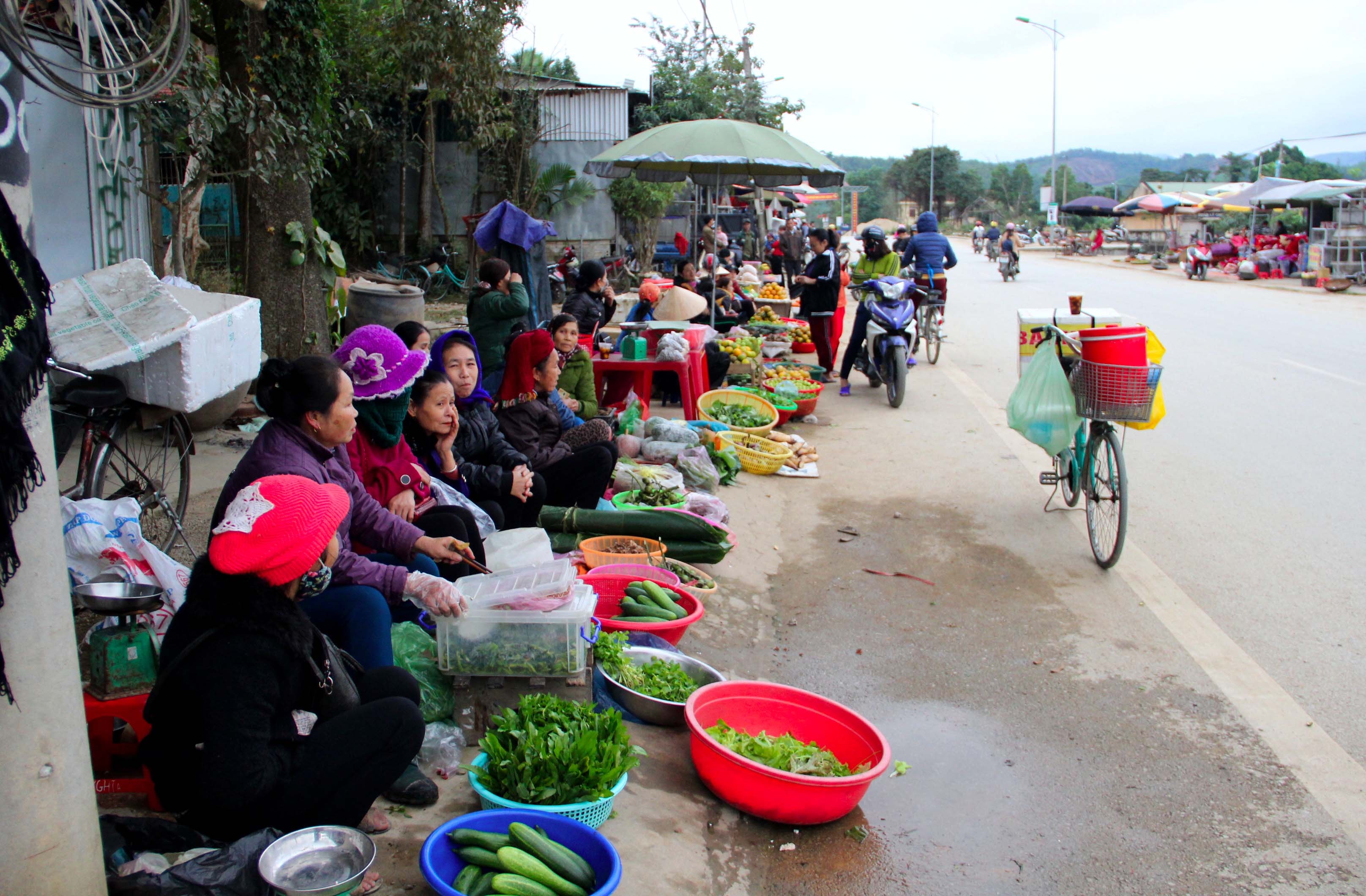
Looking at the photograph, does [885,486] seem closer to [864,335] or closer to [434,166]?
[864,335]

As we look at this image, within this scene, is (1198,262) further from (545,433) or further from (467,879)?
(467,879)

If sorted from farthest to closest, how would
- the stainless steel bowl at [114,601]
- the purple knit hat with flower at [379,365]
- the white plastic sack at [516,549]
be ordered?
the purple knit hat with flower at [379,365], the white plastic sack at [516,549], the stainless steel bowl at [114,601]

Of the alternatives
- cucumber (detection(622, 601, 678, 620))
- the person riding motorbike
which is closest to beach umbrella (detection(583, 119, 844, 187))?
the person riding motorbike

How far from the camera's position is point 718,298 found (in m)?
12.7

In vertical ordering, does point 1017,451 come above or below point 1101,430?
below

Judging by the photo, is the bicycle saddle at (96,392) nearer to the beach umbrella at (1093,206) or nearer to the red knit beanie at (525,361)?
the red knit beanie at (525,361)

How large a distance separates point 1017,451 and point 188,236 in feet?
27.0

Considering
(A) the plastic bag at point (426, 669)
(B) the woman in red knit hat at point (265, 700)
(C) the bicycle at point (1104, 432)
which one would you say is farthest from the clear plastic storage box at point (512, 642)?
(C) the bicycle at point (1104, 432)

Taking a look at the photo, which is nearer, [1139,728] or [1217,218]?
[1139,728]

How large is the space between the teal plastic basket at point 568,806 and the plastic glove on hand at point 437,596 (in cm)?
47

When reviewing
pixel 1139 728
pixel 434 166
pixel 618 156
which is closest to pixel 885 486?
pixel 1139 728

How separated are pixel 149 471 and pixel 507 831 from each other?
314cm

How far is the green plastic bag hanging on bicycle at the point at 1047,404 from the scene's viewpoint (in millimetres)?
5660

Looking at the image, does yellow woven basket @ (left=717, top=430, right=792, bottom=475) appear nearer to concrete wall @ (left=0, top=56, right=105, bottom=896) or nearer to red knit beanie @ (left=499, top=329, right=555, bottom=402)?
red knit beanie @ (left=499, top=329, right=555, bottom=402)
